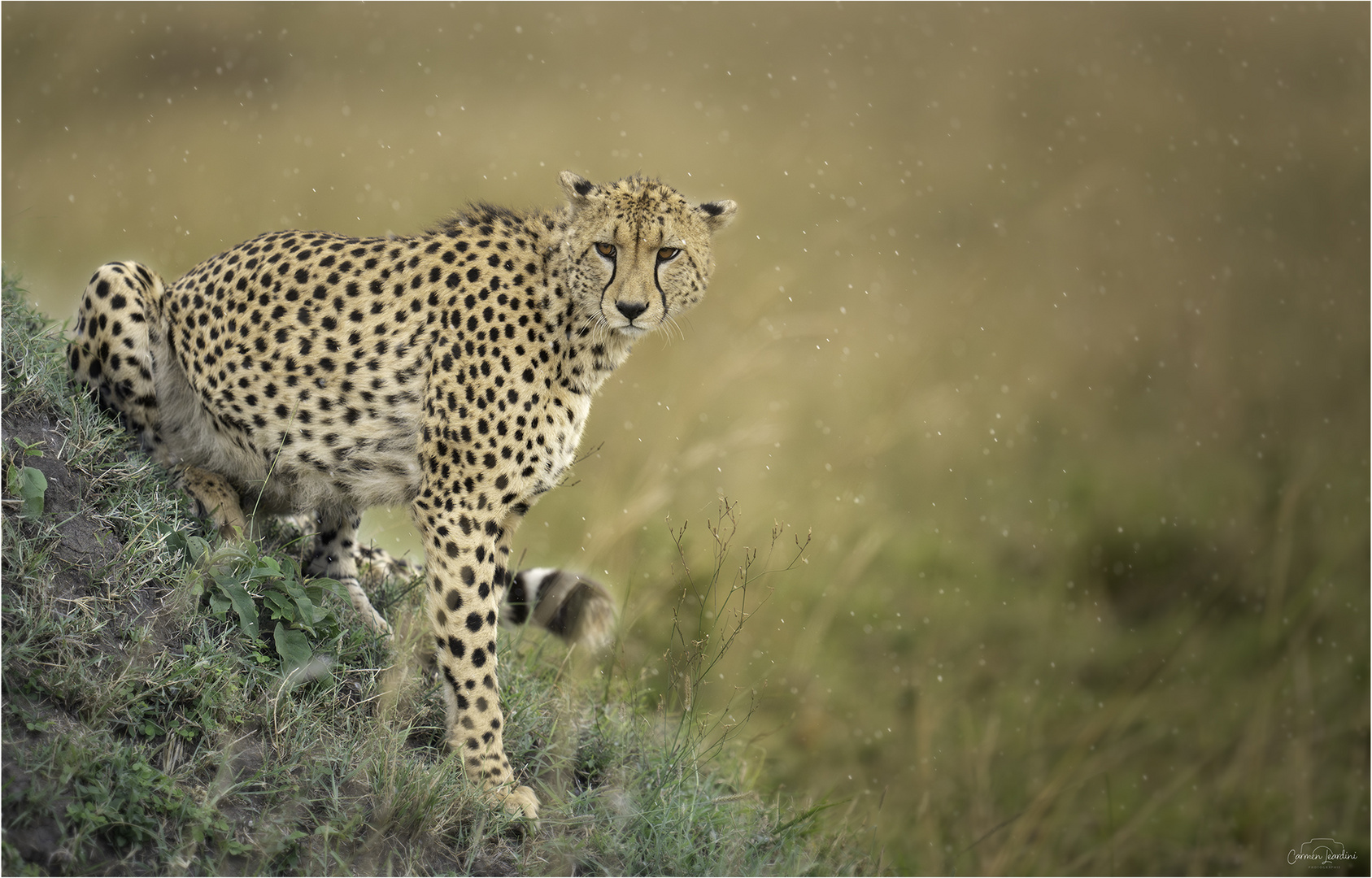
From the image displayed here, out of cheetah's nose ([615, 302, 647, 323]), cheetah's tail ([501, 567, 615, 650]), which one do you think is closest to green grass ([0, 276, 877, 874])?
cheetah's tail ([501, 567, 615, 650])

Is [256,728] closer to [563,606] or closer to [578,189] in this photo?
[563,606]

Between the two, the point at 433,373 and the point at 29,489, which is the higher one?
the point at 433,373

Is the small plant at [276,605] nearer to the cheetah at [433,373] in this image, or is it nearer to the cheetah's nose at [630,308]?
the cheetah at [433,373]

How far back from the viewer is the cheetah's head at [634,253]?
9.10 feet

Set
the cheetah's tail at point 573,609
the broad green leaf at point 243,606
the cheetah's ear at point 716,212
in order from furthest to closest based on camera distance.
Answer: the cheetah's tail at point 573,609
the cheetah's ear at point 716,212
the broad green leaf at point 243,606

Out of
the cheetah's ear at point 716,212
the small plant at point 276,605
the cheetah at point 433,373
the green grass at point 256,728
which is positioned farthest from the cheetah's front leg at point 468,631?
the cheetah's ear at point 716,212

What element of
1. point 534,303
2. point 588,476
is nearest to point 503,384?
point 534,303

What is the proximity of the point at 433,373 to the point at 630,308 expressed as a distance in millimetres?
629

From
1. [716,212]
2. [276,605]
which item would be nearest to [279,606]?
[276,605]

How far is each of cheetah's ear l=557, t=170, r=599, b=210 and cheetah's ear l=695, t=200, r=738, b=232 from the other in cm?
33

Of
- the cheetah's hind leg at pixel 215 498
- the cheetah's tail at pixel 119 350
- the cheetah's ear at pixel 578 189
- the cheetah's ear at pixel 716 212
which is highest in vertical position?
the cheetah's ear at pixel 578 189

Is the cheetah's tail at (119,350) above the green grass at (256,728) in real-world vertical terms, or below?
above

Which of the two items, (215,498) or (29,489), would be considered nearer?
(29,489)

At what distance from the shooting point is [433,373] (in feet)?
9.55
